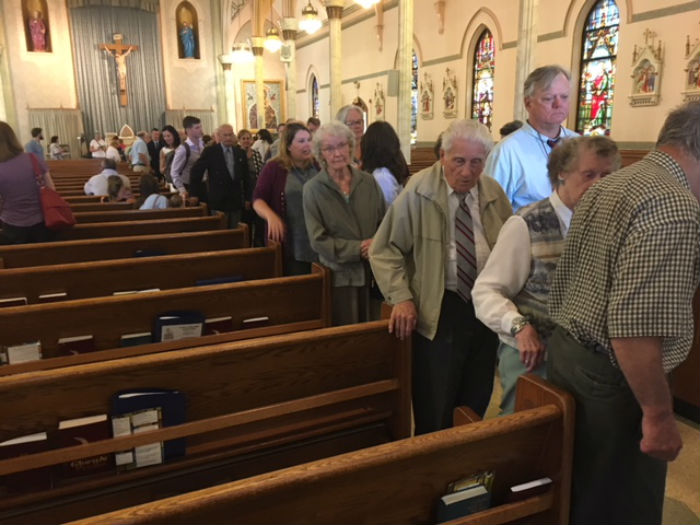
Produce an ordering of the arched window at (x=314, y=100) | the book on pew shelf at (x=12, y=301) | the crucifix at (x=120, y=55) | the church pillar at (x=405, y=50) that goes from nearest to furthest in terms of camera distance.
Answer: the book on pew shelf at (x=12, y=301)
the church pillar at (x=405, y=50)
the crucifix at (x=120, y=55)
the arched window at (x=314, y=100)

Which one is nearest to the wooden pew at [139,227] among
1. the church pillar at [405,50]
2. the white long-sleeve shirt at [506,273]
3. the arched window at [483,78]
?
the white long-sleeve shirt at [506,273]

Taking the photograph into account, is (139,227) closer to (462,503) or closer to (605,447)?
(462,503)

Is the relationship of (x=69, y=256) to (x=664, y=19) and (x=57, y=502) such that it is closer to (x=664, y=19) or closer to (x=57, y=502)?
(x=57, y=502)

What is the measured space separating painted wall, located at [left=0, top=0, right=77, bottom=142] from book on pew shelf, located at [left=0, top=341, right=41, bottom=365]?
61.2 ft

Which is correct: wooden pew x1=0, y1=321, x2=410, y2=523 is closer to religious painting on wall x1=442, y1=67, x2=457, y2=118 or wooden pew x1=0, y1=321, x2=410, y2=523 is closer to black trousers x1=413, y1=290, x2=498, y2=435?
black trousers x1=413, y1=290, x2=498, y2=435

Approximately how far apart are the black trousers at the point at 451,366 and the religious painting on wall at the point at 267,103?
19937 mm

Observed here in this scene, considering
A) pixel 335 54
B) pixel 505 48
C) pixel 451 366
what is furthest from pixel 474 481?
pixel 505 48

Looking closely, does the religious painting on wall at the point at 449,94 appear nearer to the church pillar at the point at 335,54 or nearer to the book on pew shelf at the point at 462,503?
the church pillar at the point at 335,54

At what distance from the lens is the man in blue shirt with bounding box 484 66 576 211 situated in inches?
98.2

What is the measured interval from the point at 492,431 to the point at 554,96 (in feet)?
5.82

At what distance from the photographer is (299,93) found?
21906mm

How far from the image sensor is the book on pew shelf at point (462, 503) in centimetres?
127

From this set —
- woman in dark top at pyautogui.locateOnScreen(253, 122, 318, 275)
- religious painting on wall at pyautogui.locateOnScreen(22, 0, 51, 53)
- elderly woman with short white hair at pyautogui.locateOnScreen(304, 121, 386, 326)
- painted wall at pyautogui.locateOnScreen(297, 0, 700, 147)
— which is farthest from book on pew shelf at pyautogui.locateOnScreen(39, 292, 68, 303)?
religious painting on wall at pyautogui.locateOnScreen(22, 0, 51, 53)

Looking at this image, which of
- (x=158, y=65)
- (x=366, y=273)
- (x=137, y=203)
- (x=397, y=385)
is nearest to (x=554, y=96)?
(x=366, y=273)
